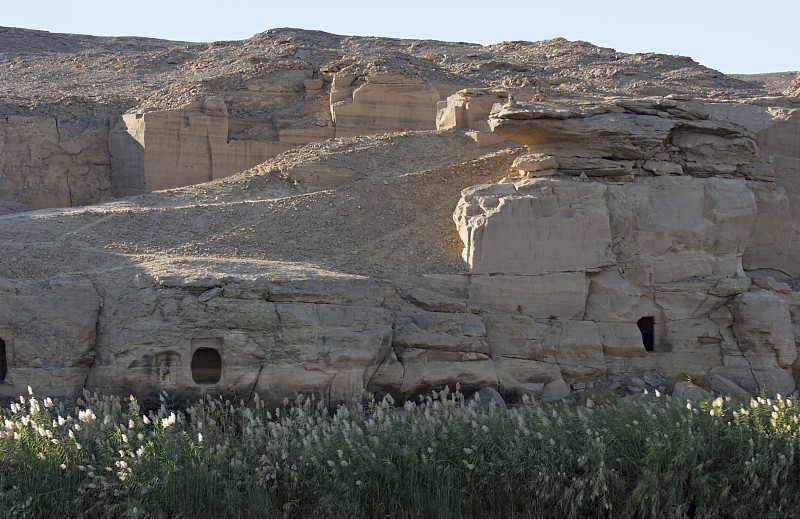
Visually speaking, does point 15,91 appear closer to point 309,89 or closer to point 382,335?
point 309,89

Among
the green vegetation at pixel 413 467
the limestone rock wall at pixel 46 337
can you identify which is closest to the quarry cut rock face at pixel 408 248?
the limestone rock wall at pixel 46 337

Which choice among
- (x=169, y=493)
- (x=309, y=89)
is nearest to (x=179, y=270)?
(x=169, y=493)

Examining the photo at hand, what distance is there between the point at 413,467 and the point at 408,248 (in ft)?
15.0

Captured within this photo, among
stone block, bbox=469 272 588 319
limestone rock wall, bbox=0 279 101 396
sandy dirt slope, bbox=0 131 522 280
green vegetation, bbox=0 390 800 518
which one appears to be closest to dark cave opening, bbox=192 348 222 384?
sandy dirt slope, bbox=0 131 522 280

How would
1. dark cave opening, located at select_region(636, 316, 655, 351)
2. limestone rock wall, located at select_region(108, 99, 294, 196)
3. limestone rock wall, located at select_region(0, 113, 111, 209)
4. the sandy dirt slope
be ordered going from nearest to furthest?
the sandy dirt slope
dark cave opening, located at select_region(636, 316, 655, 351)
limestone rock wall, located at select_region(108, 99, 294, 196)
limestone rock wall, located at select_region(0, 113, 111, 209)

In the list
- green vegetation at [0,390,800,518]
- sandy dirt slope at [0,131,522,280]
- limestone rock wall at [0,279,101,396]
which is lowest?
green vegetation at [0,390,800,518]

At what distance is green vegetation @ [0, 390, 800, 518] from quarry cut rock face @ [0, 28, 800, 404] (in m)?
1.67

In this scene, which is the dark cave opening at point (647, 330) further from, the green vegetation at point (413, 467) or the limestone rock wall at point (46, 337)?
the limestone rock wall at point (46, 337)

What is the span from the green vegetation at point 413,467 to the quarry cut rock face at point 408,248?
5.48 ft

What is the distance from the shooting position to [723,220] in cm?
1303

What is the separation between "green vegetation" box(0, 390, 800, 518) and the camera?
7.90 m

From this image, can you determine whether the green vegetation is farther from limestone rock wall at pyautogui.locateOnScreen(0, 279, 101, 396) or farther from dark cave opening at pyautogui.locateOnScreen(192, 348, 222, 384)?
dark cave opening at pyautogui.locateOnScreen(192, 348, 222, 384)

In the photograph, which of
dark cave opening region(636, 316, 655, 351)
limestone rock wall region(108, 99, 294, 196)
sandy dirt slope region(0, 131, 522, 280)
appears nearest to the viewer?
sandy dirt slope region(0, 131, 522, 280)

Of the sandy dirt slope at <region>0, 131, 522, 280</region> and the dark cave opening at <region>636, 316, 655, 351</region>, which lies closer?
the sandy dirt slope at <region>0, 131, 522, 280</region>
